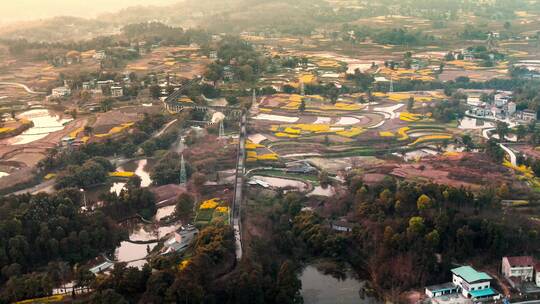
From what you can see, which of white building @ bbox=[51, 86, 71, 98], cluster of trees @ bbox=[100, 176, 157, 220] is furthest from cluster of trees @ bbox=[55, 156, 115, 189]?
white building @ bbox=[51, 86, 71, 98]

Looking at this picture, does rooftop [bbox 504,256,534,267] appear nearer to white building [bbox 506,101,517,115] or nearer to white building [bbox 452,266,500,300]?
white building [bbox 452,266,500,300]

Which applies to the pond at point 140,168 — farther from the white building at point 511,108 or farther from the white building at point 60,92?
the white building at point 511,108

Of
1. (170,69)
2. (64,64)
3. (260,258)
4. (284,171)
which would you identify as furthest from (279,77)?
(260,258)

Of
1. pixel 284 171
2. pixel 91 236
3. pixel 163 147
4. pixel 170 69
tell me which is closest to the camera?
pixel 91 236

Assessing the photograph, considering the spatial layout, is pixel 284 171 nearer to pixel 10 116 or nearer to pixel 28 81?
pixel 10 116

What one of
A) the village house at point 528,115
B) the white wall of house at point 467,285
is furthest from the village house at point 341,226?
the village house at point 528,115

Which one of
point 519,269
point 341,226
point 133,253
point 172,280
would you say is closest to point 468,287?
point 519,269
